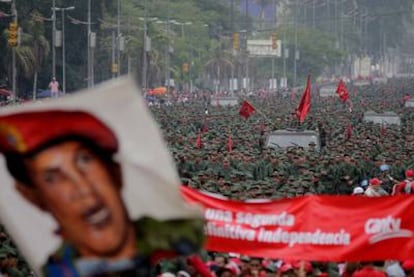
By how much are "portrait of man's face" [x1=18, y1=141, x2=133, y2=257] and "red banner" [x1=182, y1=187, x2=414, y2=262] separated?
6.35 ft

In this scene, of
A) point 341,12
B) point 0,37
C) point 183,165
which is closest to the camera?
point 183,165

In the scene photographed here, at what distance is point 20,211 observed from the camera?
600 cm

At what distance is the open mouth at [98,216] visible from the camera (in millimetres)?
5785

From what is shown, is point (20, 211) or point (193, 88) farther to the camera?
point (193, 88)

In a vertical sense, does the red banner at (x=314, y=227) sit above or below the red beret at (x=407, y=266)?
above

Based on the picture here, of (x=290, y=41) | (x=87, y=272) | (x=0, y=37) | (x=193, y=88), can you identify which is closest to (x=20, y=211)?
(x=87, y=272)

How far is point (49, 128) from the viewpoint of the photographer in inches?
226

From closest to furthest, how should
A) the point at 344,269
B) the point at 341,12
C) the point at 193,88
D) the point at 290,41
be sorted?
the point at 344,269, the point at 193,88, the point at 290,41, the point at 341,12

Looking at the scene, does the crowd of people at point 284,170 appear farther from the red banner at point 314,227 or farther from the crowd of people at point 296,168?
the red banner at point 314,227

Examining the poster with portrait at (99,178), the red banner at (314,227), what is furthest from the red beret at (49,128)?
the red banner at (314,227)

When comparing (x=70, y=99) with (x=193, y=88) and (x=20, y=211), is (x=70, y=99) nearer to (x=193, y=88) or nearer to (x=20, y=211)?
(x=20, y=211)

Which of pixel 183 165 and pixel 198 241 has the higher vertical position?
pixel 198 241

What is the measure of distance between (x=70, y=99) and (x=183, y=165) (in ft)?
54.8

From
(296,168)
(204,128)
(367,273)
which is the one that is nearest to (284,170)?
(296,168)
